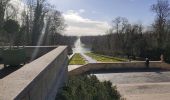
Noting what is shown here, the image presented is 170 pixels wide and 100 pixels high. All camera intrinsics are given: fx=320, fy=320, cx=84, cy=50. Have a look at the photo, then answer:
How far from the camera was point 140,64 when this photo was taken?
31.8 meters

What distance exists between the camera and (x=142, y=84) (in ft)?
72.6

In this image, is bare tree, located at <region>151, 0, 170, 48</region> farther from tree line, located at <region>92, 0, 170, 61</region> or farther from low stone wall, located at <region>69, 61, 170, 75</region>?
low stone wall, located at <region>69, 61, 170, 75</region>

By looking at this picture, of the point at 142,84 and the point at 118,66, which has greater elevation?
the point at 118,66

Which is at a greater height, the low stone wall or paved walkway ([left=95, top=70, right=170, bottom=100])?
the low stone wall

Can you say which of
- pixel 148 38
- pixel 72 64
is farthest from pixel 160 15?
pixel 72 64

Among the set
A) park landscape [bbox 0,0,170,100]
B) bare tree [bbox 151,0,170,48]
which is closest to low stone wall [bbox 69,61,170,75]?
park landscape [bbox 0,0,170,100]

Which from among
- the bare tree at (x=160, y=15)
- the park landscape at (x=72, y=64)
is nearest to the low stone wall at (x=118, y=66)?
the park landscape at (x=72, y=64)

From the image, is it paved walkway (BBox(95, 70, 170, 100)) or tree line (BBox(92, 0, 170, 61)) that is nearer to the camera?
paved walkway (BBox(95, 70, 170, 100))

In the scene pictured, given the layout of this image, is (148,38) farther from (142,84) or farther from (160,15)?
(142,84)

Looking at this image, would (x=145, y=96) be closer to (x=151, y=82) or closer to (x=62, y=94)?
(x=151, y=82)

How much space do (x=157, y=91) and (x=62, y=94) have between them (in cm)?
1268

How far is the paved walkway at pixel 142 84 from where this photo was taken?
704 inches

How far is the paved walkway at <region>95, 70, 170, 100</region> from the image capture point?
1789cm

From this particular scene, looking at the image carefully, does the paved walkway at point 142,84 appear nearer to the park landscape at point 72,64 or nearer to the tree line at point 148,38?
the park landscape at point 72,64
